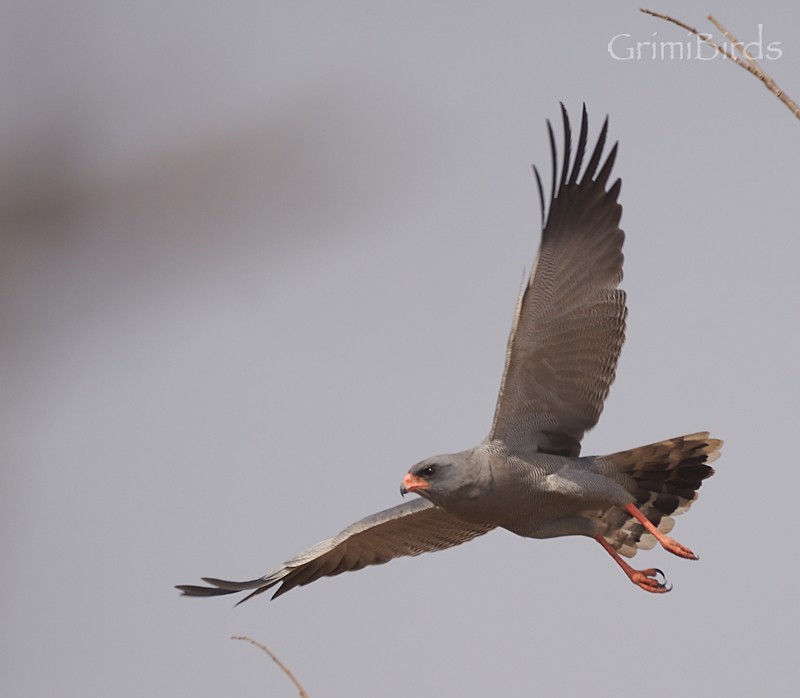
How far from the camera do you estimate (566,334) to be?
260 inches

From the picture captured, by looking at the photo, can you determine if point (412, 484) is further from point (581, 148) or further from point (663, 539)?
point (581, 148)

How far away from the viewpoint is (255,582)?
6844 millimetres

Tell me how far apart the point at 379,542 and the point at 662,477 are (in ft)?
6.79

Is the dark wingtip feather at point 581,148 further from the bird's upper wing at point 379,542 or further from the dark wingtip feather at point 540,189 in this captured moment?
the bird's upper wing at point 379,542

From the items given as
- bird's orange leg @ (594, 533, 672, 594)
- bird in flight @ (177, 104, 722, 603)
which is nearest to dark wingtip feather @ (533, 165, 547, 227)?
bird in flight @ (177, 104, 722, 603)

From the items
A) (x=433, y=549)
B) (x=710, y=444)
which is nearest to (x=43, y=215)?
(x=710, y=444)

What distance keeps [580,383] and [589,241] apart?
3.09ft

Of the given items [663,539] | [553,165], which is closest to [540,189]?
[553,165]

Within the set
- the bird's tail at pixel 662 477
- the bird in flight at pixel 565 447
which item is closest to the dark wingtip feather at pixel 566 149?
the bird in flight at pixel 565 447

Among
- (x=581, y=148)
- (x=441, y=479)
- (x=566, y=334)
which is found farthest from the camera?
(x=581, y=148)

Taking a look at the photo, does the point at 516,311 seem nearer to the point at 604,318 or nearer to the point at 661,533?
the point at 604,318

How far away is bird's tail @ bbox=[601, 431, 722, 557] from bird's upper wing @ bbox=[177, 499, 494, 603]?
3.34 ft

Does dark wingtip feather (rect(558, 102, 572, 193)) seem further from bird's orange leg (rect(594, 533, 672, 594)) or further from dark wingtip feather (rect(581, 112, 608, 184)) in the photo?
bird's orange leg (rect(594, 533, 672, 594))

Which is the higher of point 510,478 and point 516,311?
point 516,311
